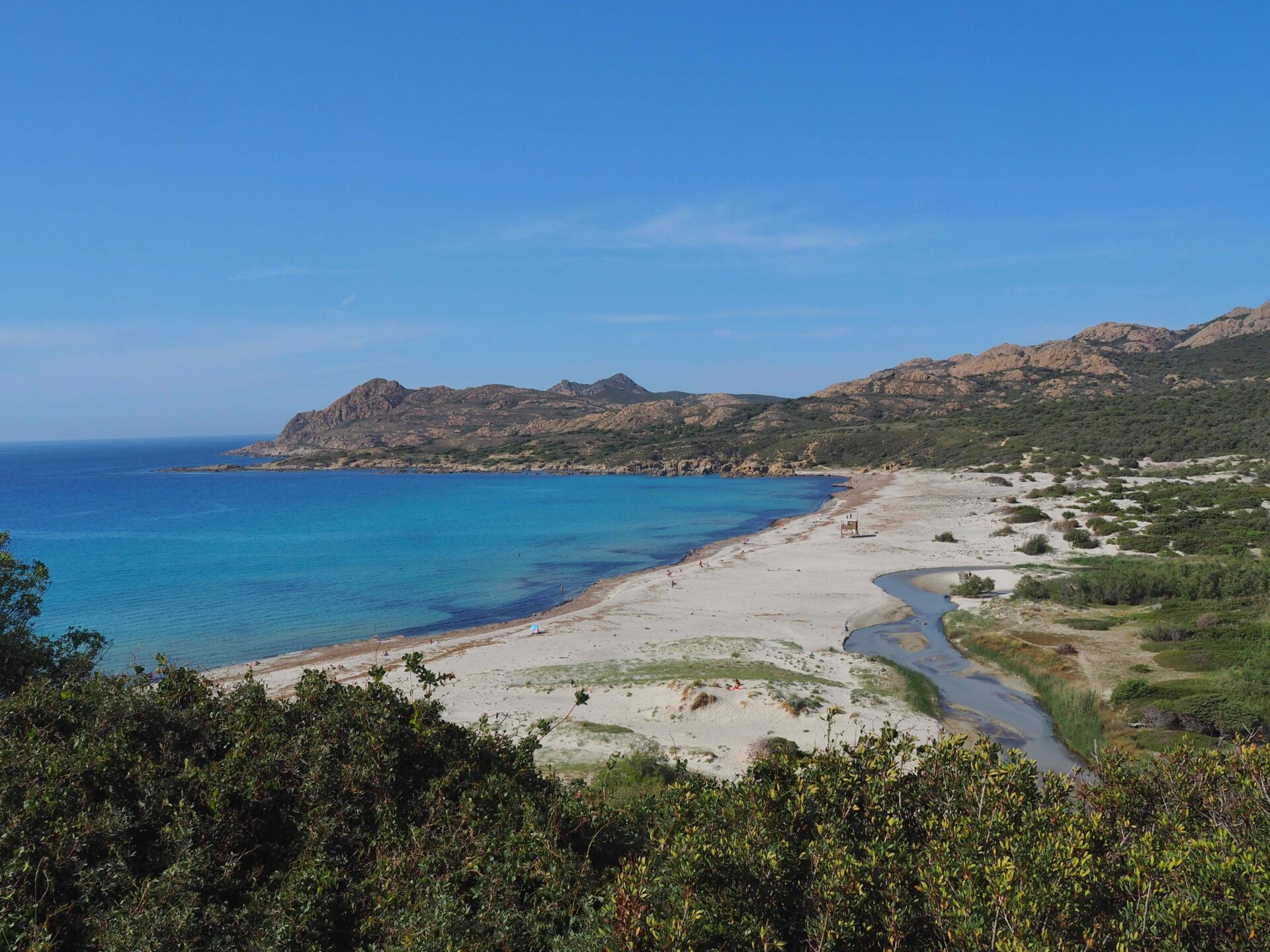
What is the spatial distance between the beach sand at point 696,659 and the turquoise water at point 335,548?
503cm

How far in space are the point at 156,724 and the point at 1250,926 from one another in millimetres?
9938

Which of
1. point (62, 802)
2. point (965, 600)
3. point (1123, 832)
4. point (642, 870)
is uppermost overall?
point (62, 802)

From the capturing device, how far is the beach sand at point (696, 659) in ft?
64.3

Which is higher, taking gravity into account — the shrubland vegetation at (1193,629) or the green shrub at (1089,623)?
the shrubland vegetation at (1193,629)

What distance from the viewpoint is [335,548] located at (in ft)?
196

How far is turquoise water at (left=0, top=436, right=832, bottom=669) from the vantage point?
36594 millimetres

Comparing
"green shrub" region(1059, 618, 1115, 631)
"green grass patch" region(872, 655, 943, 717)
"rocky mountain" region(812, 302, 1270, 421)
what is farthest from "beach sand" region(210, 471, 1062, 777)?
"rocky mountain" region(812, 302, 1270, 421)

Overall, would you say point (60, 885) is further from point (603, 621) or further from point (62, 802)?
point (603, 621)

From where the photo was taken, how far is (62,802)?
582 cm

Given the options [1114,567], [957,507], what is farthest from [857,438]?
[1114,567]

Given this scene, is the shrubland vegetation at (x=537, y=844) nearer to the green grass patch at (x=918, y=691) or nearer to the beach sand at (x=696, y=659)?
the beach sand at (x=696, y=659)

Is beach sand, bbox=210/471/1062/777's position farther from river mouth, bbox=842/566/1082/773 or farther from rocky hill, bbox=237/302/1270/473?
rocky hill, bbox=237/302/1270/473

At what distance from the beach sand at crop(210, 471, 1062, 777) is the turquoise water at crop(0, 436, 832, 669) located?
503 cm

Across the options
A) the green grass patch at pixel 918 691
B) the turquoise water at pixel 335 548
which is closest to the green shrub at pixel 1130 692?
the green grass patch at pixel 918 691
